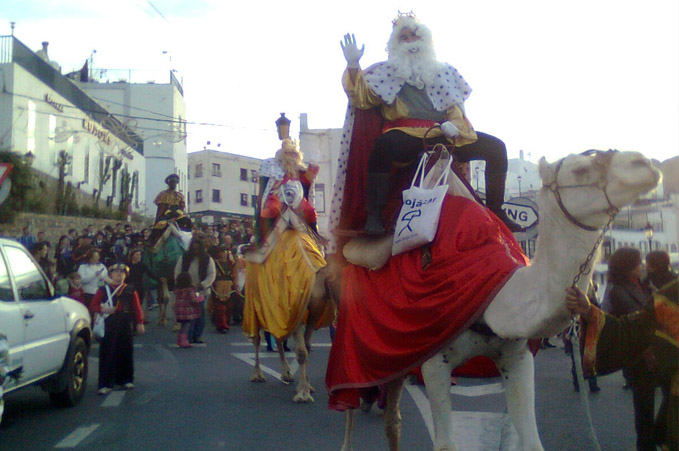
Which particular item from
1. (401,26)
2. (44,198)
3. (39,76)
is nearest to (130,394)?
(401,26)

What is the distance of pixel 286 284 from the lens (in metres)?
8.88

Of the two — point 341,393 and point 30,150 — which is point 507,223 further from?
point 30,150

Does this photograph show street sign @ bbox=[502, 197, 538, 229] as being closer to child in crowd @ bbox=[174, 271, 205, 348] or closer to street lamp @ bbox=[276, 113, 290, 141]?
street lamp @ bbox=[276, 113, 290, 141]

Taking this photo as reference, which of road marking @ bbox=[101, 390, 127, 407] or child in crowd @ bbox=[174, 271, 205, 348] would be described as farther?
child in crowd @ bbox=[174, 271, 205, 348]

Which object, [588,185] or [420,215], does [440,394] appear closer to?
[420,215]

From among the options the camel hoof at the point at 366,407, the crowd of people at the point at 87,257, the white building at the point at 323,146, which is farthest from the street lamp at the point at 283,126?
the white building at the point at 323,146

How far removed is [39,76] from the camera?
31438 mm

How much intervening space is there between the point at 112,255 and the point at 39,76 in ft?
49.4

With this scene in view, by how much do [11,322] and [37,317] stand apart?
73 cm

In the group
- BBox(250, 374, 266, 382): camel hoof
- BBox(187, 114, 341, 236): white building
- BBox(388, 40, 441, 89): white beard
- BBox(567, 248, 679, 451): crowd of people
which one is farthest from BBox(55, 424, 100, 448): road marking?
BBox(187, 114, 341, 236): white building

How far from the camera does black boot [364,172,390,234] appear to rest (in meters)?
4.75

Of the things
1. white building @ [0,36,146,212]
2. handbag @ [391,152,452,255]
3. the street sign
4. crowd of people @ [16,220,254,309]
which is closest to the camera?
handbag @ [391,152,452,255]

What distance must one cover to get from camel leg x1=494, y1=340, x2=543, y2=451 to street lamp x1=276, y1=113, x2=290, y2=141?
6.26 metres

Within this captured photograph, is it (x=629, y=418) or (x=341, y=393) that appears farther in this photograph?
(x=629, y=418)
